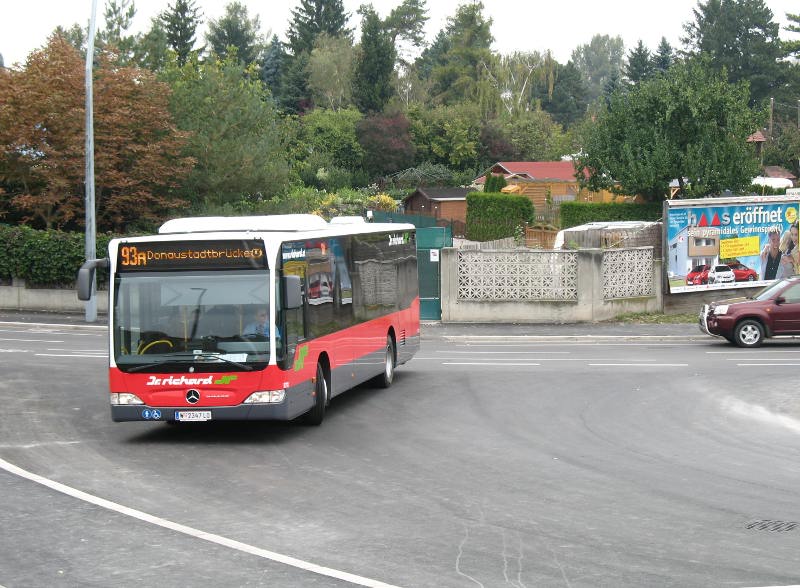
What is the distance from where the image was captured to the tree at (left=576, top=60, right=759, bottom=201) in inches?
2108

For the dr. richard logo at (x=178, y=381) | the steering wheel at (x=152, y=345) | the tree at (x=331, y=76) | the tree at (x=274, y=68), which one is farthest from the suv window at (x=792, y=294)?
the tree at (x=274, y=68)

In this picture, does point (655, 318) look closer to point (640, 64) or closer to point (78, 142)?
point (78, 142)

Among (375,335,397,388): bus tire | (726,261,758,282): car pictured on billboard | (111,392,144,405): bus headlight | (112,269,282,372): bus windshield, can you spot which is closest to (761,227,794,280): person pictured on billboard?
(726,261,758,282): car pictured on billboard

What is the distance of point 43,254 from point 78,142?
12.6 feet

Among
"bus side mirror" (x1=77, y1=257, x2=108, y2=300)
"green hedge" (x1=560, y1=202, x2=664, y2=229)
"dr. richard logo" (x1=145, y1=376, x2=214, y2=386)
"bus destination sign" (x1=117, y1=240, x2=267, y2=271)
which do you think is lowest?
"dr. richard logo" (x1=145, y1=376, x2=214, y2=386)

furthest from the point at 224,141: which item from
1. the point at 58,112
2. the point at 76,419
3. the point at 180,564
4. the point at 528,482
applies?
the point at 180,564

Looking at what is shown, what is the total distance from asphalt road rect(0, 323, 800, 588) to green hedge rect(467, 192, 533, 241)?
3972 centimetres

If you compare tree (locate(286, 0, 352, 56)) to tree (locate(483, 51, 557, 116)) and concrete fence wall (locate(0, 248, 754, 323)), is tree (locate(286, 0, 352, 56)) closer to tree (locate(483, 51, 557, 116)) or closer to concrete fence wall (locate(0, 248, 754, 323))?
tree (locate(483, 51, 557, 116))

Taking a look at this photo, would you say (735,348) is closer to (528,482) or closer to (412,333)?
(412,333)

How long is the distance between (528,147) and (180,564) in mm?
105199

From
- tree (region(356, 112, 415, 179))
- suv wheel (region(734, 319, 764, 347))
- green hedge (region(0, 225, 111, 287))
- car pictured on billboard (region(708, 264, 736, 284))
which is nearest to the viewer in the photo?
→ suv wheel (region(734, 319, 764, 347))

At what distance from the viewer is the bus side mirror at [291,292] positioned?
1473 centimetres

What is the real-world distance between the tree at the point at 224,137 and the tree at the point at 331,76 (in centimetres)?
7118

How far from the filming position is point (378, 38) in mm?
109562
